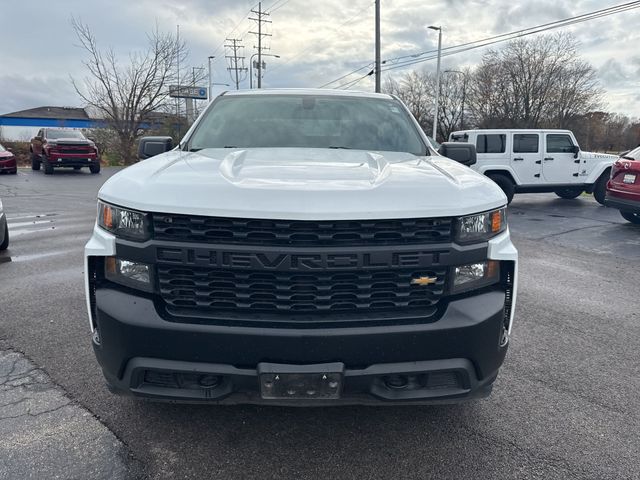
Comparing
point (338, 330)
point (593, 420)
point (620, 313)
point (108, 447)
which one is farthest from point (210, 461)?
point (620, 313)

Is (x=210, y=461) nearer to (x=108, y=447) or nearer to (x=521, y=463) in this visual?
(x=108, y=447)

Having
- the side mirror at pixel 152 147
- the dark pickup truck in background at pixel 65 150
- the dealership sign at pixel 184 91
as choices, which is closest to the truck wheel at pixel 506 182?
the side mirror at pixel 152 147

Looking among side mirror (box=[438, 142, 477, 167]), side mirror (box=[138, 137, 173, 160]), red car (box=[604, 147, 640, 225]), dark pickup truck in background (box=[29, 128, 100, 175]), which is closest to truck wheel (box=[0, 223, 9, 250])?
side mirror (box=[138, 137, 173, 160])

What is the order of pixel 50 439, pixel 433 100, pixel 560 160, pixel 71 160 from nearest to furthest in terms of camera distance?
pixel 50 439, pixel 560 160, pixel 71 160, pixel 433 100

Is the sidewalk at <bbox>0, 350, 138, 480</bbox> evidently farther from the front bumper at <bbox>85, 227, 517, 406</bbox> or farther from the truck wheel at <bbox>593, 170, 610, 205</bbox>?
the truck wheel at <bbox>593, 170, 610, 205</bbox>

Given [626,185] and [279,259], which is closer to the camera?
[279,259]

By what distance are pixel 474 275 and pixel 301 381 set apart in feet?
3.04

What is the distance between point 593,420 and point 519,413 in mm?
411

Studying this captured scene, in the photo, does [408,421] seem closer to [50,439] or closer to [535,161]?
[50,439]

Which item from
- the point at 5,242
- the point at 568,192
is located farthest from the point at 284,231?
the point at 568,192

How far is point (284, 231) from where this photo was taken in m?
1.97

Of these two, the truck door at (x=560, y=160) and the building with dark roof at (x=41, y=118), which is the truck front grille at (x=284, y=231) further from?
the building with dark roof at (x=41, y=118)

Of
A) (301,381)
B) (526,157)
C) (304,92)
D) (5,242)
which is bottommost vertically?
(5,242)

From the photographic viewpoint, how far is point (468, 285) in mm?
2135
